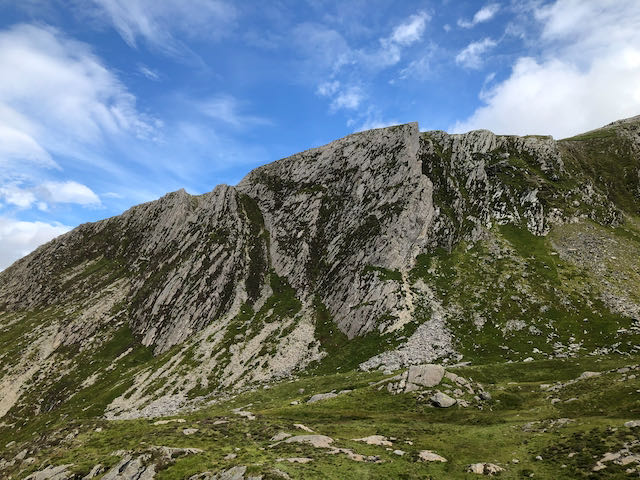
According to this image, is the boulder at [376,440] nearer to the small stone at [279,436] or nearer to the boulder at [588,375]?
the small stone at [279,436]

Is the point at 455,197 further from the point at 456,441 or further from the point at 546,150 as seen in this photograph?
the point at 456,441

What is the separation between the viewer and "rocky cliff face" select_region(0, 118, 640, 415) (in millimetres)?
83938

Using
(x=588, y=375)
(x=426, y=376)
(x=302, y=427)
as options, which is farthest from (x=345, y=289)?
(x=302, y=427)

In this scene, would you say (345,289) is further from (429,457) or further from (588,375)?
(429,457)

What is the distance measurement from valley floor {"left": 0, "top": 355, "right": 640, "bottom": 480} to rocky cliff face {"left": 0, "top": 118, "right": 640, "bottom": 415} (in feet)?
76.3

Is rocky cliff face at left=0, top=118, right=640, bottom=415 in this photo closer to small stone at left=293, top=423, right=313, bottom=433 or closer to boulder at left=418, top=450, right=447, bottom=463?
small stone at left=293, top=423, right=313, bottom=433

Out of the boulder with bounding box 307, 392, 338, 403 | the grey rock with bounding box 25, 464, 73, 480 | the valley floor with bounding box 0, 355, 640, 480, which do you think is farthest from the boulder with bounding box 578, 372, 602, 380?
the grey rock with bounding box 25, 464, 73, 480

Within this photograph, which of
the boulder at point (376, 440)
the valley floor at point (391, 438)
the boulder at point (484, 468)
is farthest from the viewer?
the boulder at point (376, 440)

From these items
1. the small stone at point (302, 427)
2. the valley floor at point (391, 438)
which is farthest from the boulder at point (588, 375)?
the small stone at point (302, 427)

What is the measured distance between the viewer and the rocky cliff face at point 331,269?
83.9 meters

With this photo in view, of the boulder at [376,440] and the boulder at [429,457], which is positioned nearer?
the boulder at [429,457]

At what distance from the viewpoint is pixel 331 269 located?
10850cm

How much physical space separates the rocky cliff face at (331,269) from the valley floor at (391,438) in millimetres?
23259

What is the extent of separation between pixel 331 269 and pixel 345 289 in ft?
35.2
